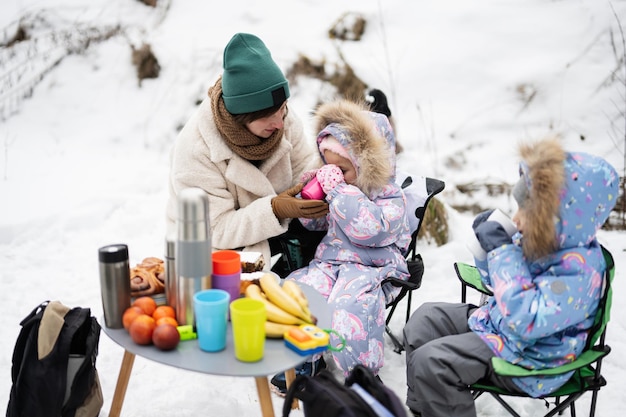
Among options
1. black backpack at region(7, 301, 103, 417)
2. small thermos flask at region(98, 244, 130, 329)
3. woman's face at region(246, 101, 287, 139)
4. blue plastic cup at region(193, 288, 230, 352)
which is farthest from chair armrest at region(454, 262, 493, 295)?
black backpack at region(7, 301, 103, 417)

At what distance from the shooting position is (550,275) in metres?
1.98

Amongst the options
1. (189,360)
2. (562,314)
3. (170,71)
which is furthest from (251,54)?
(170,71)

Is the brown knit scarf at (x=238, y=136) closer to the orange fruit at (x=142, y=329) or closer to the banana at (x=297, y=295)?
the banana at (x=297, y=295)

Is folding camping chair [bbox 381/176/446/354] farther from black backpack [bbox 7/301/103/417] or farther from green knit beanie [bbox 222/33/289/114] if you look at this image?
black backpack [bbox 7/301/103/417]

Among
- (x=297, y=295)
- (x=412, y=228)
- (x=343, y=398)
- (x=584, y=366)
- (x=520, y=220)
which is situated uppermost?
(x=520, y=220)

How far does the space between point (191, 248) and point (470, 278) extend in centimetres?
147

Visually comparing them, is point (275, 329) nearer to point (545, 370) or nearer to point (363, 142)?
point (545, 370)

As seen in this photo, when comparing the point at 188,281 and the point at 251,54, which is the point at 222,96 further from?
the point at 188,281

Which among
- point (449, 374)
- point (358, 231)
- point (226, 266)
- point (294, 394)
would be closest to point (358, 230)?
point (358, 231)

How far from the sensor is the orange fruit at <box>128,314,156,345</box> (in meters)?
1.73

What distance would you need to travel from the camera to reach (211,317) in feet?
5.48

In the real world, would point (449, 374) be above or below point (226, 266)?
below

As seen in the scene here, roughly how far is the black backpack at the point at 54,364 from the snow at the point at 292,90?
207 cm

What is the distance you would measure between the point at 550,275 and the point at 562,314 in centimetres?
15
